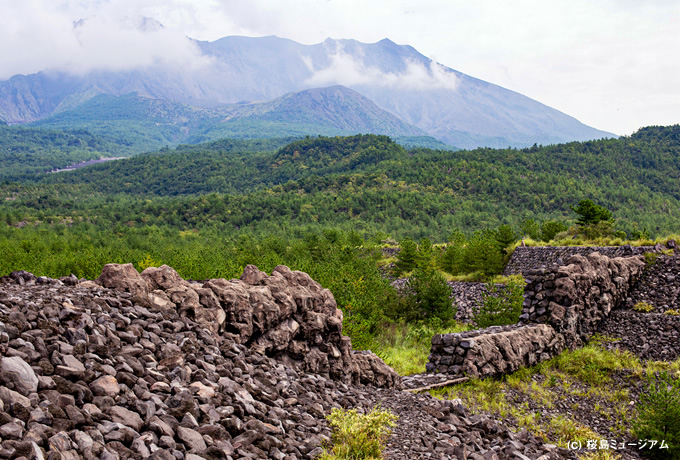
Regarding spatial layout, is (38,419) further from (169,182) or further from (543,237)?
(169,182)

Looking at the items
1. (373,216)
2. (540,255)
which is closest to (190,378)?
(540,255)

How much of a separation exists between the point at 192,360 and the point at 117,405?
63.7 inches

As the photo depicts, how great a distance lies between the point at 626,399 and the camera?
39.1 feet

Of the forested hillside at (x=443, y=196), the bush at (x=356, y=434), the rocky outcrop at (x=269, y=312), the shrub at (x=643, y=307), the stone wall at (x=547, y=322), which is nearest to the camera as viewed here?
the bush at (x=356, y=434)

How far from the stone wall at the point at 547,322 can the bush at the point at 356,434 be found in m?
6.11

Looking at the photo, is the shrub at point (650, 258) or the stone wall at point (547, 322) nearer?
the stone wall at point (547, 322)

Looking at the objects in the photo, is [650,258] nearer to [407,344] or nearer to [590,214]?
[407,344]

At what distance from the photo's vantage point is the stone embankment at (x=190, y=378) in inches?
176

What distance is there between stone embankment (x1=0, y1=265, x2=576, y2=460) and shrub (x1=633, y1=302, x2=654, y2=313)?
11.1 metres

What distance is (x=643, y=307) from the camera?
1712cm

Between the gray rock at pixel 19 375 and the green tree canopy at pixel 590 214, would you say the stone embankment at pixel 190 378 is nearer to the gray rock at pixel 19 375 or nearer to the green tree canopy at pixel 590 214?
the gray rock at pixel 19 375

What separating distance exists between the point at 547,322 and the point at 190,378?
1244cm

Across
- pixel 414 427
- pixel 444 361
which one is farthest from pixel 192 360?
pixel 444 361

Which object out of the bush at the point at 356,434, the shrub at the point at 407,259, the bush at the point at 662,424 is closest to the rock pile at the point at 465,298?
the shrub at the point at 407,259
